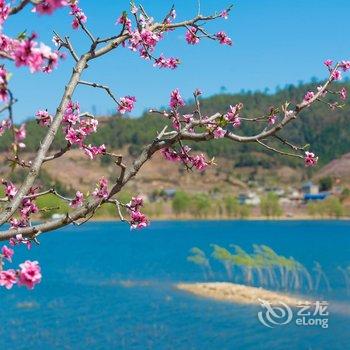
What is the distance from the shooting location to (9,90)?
109 inches

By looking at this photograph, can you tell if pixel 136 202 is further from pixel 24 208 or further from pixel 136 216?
pixel 24 208

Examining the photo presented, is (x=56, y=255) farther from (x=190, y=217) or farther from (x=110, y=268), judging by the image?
(x=190, y=217)

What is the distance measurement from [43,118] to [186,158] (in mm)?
1117

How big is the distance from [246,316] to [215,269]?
18088 mm

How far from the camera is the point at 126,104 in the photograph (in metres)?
5.71

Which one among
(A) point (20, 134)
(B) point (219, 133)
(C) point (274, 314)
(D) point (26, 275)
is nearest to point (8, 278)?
(D) point (26, 275)

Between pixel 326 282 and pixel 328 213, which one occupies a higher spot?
pixel 328 213

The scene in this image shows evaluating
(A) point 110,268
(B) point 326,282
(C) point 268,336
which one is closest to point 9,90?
(C) point 268,336

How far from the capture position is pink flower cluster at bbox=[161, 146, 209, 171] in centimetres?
494

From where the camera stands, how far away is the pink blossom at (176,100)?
5.21m

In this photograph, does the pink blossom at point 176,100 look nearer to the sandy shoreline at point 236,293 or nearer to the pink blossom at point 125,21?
the pink blossom at point 125,21

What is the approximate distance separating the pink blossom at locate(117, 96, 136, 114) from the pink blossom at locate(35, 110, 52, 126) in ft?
2.91

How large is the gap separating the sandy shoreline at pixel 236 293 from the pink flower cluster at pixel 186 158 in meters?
27.2

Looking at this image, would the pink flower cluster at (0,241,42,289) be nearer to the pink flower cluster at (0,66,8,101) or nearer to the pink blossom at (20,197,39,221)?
the pink flower cluster at (0,66,8,101)
